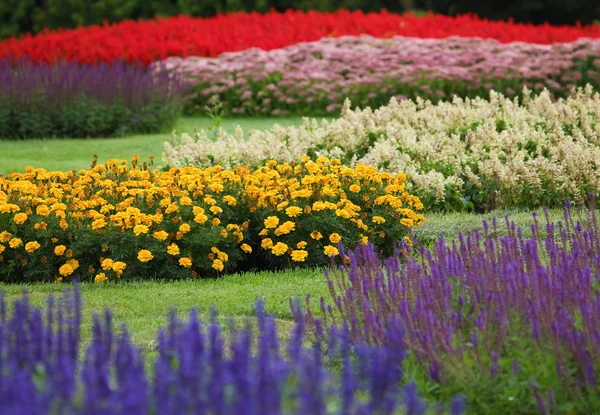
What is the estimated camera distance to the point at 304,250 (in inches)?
256

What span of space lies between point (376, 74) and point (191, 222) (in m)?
10.1

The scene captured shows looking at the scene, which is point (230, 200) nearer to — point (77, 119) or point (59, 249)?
point (59, 249)

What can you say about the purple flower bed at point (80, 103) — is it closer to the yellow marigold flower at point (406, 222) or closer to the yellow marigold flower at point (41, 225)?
the yellow marigold flower at point (41, 225)

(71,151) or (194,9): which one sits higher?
(194,9)

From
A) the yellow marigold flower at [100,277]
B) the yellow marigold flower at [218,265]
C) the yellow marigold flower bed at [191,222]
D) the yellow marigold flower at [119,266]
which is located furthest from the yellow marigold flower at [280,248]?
the yellow marigold flower at [100,277]

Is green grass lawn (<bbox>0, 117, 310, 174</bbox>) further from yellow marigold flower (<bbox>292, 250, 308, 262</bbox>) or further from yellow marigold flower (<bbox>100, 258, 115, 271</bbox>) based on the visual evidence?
yellow marigold flower (<bbox>292, 250, 308, 262</bbox>)

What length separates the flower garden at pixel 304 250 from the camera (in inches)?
104

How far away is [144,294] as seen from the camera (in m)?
5.75

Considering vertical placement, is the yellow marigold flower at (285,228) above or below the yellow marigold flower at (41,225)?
below

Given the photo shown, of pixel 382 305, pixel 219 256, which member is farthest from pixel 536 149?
pixel 382 305

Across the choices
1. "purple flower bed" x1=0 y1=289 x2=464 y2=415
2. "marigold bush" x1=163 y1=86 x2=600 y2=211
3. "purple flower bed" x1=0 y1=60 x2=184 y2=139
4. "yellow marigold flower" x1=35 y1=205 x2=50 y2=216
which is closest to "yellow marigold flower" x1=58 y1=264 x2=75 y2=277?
"yellow marigold flower" x1=35 y1=205 x2=50 y2=216

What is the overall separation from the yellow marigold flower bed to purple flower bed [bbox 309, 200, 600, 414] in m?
2.07

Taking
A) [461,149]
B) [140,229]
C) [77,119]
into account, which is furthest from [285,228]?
[77,119]

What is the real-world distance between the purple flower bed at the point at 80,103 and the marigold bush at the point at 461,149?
3976 millimetres
